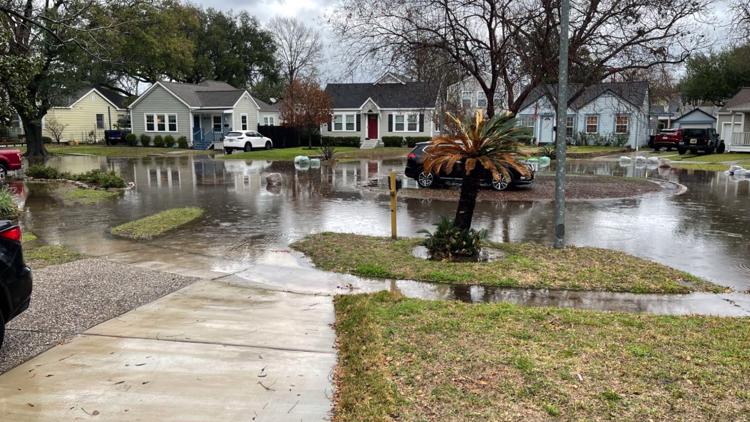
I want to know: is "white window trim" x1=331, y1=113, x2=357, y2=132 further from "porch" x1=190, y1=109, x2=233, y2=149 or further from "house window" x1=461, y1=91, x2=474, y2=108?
"house window" x1=461, y1=91, x2=474, y2=108

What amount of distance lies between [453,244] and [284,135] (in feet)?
133

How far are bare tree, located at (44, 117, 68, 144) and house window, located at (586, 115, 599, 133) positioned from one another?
46.5 meters

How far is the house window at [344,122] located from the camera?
52.6 m

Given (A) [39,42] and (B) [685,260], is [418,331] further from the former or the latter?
(A) [39,42]

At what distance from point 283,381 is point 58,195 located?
16.1 m

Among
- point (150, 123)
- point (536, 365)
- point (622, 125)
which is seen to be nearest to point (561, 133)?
point (536, 365)

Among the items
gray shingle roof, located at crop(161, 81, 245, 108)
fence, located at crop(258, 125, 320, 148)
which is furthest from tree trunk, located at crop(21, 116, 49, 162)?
fence, located at crop(258, 125, 320, 148)

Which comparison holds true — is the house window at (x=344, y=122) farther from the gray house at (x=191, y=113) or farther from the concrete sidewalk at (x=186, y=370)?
the concrete sidewalk at (x=186, y=370)

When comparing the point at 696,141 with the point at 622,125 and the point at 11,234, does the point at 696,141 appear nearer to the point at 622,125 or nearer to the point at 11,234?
the point at 622,125

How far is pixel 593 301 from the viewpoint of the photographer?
7.04 meters

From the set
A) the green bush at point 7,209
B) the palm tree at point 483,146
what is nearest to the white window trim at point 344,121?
the green bush at point 7,209

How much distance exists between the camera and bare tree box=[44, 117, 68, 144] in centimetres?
5352

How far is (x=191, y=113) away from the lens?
1858 inches

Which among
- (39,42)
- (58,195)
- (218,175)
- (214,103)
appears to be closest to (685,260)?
(58,195)
